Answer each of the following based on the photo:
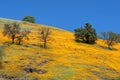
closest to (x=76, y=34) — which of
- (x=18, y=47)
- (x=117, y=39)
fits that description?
(x=117, y=39)

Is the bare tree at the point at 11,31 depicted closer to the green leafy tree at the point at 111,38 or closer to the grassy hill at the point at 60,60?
the grassy hill at the point at 60,60

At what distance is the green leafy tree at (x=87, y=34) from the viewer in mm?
122938

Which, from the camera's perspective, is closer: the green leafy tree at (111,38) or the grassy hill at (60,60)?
the grassy hill at (60,60)

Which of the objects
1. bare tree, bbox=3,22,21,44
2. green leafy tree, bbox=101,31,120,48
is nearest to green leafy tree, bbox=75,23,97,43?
green leafy tree, bbox=101,31,120,48

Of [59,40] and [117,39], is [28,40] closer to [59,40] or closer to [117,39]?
[59,40]

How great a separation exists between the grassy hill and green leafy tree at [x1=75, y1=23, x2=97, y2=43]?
8259 mm

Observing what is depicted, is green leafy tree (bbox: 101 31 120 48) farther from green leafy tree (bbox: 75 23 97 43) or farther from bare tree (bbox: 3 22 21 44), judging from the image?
bare tree (bbox: 3 22 21 44)

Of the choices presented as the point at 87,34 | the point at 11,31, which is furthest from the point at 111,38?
the point at 11,31

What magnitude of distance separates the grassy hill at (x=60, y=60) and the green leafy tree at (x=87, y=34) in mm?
8259

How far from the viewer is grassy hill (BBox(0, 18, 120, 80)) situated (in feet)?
246

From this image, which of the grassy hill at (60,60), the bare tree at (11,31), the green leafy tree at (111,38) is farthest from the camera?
the green leafy tree at (111,38)

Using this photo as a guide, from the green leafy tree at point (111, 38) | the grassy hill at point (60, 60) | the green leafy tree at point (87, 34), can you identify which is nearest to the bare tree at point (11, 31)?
the grassy hill at point (60, 60)

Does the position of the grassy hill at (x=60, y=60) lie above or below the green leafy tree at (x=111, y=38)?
below

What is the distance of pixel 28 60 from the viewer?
8362cm
